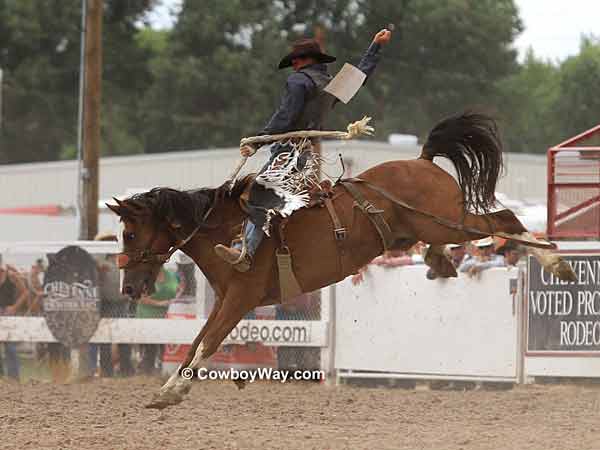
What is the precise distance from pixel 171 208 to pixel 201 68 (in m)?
36.3

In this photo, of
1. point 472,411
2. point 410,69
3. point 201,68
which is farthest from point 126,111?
point 472,411

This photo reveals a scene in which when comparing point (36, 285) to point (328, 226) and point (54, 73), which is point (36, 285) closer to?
point (328, 226)

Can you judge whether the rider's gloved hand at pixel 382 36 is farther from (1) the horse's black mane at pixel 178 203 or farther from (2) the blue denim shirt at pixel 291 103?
(1) the horse's black mane at pixel 178 203

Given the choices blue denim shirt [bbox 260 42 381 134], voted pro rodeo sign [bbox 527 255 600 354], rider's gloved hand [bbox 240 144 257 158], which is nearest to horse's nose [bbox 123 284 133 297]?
rider's gloved hand [bbox 240 144 257 158]

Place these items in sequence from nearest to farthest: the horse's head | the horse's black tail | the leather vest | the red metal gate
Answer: the leather vest
the horse's head
the horse's black tail
the red metal gate

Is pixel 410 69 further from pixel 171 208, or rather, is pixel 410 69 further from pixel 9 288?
pixel 171 208

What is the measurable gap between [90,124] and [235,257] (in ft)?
28.3

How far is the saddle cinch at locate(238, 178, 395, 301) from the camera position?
325 inches

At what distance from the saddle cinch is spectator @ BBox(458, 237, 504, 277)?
3.51 metres

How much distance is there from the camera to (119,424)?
8.77 meters

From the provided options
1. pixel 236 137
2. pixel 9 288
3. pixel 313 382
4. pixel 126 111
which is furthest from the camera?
pixel 126 111

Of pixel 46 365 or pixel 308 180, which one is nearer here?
pixel 308 180

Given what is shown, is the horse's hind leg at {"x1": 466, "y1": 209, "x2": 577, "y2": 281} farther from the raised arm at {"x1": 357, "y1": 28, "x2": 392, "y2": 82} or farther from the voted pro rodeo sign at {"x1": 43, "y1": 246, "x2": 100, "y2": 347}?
the voted pro rodeo sign at {"x1": 43, "y1": 246, "x2": 100, "y2": 347}

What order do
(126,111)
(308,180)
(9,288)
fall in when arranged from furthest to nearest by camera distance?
(126,111) → (9,288) → (308,180)
